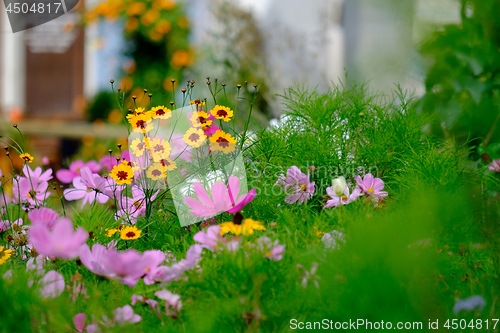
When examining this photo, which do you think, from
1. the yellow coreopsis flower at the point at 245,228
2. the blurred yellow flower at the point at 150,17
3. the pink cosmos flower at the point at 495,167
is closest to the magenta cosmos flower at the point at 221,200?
the yellow coreopsis flower at the point at 245,228

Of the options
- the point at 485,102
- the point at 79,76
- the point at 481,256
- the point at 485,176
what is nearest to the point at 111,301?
the point at 481,256

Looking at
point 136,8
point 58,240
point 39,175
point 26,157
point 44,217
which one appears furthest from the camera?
point 136,8

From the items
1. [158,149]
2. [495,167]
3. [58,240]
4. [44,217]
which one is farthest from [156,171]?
[495,167]

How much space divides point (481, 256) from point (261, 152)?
36 centimetres

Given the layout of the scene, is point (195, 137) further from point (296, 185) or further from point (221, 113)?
point (296, 185)

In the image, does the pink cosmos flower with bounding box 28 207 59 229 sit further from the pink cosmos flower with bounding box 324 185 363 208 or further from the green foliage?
the green foliage

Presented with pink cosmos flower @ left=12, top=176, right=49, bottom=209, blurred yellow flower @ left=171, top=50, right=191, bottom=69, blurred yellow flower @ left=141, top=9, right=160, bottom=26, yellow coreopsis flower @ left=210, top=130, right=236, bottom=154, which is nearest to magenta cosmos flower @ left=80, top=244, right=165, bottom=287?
yellow coreopsis flower @ left=210, top=130, right=236, bottom=154

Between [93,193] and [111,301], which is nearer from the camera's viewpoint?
[111,301]

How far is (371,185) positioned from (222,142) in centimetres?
23

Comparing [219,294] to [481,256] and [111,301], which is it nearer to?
[111,301]

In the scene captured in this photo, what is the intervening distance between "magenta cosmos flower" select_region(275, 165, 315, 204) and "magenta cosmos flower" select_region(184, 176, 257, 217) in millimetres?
100

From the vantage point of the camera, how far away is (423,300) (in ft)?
1.24

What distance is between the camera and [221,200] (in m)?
0.57

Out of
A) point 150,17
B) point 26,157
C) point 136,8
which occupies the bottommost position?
point 26,157
